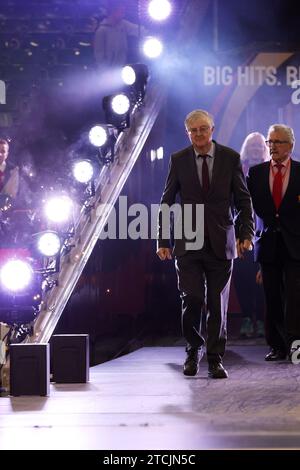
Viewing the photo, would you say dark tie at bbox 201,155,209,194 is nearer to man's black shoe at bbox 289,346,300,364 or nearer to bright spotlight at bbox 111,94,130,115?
man's black shoe at bbox 289,346,300,364

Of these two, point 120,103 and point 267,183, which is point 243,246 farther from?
point 120,103

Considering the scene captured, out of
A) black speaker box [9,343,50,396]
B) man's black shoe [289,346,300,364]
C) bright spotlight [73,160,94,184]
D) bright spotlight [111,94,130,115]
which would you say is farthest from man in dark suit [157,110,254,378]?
bright spotlight [111,94,130,115]

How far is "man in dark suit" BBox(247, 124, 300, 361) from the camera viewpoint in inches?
200

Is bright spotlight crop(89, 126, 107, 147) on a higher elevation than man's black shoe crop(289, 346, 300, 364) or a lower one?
higher

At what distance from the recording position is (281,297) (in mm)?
5301

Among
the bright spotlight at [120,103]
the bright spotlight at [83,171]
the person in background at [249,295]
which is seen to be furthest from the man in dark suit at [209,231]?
the person in background at [249,295]

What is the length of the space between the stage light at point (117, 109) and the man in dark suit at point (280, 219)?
1.23 m

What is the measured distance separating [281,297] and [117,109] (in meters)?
1.79

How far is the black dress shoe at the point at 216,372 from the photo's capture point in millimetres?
4492

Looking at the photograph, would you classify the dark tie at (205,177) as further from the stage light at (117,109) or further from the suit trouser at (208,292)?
the stage light at (117,109)

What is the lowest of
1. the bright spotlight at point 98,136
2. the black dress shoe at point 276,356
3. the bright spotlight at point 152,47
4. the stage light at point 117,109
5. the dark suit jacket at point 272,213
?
the black dress shoe at point 276,356

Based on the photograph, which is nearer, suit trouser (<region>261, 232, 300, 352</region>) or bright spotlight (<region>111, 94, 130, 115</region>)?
suit trouser (<region>261, 232, 300, 352</region>)

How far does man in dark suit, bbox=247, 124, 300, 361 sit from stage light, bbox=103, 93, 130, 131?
1231mm

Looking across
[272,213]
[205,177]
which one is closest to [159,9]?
[272,213]
